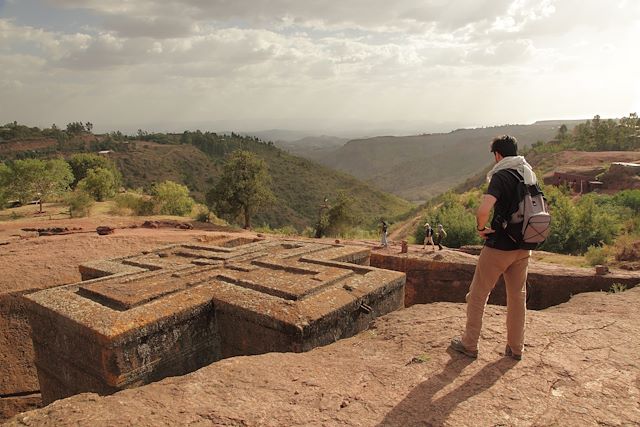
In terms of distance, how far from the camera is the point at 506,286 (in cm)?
425

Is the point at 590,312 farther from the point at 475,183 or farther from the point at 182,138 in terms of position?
the point at 182,138

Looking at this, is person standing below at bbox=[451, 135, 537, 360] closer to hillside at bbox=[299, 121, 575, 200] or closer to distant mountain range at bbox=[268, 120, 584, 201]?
distant mountain range at bbox=[268, 120, 584, 201]

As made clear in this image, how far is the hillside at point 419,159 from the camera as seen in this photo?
120m

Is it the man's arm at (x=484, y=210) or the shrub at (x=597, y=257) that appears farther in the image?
the shrub at (x=597, y=257)

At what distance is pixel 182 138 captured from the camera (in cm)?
7838

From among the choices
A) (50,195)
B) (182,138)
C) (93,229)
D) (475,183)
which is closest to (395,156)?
→ (182,138)

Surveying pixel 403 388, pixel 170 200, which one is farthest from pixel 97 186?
pixel 403 388

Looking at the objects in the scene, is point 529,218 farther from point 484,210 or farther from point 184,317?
point 184,317

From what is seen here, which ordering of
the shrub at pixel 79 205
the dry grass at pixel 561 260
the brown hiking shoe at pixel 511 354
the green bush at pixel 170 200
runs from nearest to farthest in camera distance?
the brown hiking shoe at pixel 511 354 → the dry grass at pixel 561 260 → the shrub at pixel 79 205 → the green bush at pixel 170 200

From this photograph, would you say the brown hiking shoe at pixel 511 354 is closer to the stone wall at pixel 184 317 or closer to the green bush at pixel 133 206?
the stone wall at pixel 184 317

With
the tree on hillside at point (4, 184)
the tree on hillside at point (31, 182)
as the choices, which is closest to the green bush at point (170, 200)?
the tree on hillside at point (31, 182)

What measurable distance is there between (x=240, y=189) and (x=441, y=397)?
23.7 meters

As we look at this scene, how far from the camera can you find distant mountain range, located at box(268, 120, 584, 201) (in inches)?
4692

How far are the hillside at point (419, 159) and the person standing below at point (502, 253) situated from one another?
9411 cm
